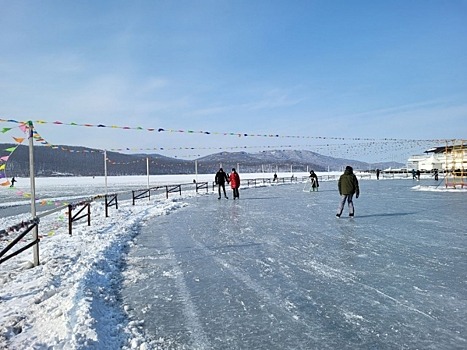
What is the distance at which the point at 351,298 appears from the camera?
4.25 meters

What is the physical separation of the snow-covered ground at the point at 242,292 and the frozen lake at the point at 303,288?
0.02m

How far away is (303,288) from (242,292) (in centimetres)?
81

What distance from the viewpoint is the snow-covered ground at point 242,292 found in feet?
10.9

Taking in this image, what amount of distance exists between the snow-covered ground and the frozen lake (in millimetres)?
18

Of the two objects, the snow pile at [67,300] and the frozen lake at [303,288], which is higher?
the snow pile at [67,300]

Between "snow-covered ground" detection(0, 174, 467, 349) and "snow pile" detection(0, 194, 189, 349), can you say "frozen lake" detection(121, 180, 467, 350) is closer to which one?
"snow-covered ground" detection(0, 174, 467, 349)

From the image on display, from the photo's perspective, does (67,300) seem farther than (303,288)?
No

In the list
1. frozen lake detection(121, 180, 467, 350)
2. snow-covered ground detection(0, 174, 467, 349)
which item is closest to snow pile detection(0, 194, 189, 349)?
snow-covered ground detection(0, 174, 467, 349)

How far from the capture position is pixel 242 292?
4582 millimetres

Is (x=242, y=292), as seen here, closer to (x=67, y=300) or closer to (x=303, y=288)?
(x=303, y=288)

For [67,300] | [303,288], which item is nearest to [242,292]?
[303,288]

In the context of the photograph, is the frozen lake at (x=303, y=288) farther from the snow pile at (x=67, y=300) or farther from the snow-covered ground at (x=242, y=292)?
the snow pile at (x=67, y=300)

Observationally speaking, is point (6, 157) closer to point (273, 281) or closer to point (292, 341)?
point (273, 281)

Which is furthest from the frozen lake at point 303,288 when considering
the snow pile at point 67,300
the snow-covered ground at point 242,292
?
the snow pile at point 67,300
